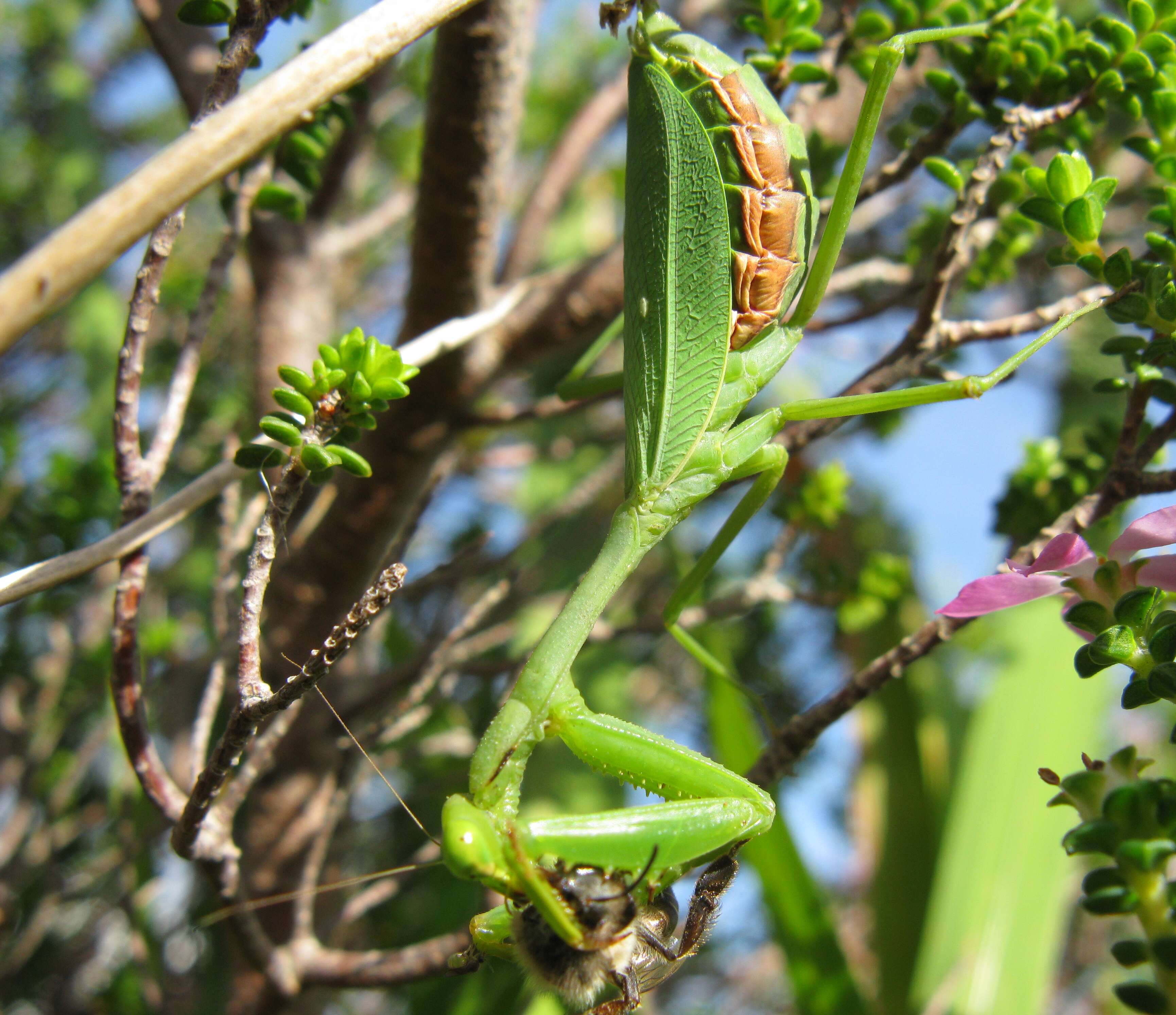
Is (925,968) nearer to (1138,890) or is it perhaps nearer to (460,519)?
(1138,890)

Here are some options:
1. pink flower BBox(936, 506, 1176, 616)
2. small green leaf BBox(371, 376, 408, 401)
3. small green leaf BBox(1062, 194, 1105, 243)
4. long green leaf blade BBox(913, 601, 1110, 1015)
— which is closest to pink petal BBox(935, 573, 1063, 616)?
pink flower BBox(936, 506, 1176, 616)

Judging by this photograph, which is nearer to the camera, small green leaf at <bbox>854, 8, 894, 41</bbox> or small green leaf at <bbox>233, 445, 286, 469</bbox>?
small green leaf at <bbox>233, 445, 286, 469</bbox>

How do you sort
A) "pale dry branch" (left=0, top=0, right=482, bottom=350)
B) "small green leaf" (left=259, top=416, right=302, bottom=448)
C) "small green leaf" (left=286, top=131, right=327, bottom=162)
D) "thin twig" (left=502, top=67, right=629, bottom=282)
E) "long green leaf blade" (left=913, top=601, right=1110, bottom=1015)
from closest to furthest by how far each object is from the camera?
"pale dry branch" (left=0, top=0, right=482, bottom=350) → "small green leaf" (left=259, top=416, right=302, bottom=448) → "small green leaf" (left=286, top=131, right=327, bottom=162) → "long green leaf blade" (left=913, top=601, right=1110, bottom=1015) → "thin twig" (left=502, top=67, right=629, bottom=282)

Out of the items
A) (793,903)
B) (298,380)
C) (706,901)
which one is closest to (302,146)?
(298,380)

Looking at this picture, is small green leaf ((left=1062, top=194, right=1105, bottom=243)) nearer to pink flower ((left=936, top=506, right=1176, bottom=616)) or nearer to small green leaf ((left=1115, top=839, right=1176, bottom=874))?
pink flower ((left=936, top=506, right=1176, bottom=616))

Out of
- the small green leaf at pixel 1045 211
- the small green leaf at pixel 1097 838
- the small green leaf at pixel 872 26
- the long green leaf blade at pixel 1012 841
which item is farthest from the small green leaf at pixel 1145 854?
the long green leaf blade at pixel 1012 841

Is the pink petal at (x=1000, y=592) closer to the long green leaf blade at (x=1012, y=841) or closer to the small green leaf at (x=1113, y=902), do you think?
the small green leaf at (x=1113, y=902)

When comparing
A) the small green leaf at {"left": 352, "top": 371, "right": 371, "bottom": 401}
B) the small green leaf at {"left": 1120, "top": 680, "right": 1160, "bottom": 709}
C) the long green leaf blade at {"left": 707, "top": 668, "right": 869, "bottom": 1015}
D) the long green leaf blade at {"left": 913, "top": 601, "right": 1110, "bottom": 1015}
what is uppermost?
the small green leaf at {"left": 352, "top": 371, "right": 371, "bottom": 401}

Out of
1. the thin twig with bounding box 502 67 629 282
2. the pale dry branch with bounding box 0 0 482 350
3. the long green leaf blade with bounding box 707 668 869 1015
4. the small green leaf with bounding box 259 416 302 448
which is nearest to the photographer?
the pale dry branch with bounding box 0 0 482 350
